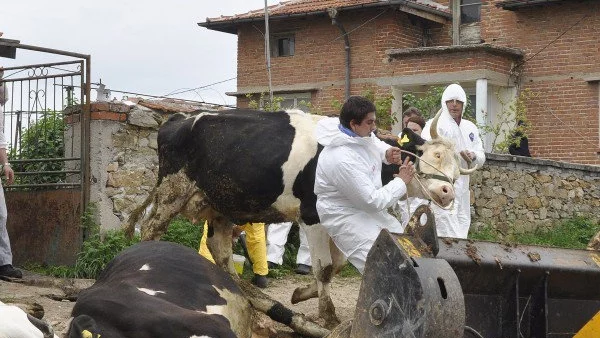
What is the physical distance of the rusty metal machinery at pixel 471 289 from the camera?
16.2ft

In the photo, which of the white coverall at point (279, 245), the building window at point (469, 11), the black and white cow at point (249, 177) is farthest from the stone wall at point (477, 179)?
the building window at point (469, 11)

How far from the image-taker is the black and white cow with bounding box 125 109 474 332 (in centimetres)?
952

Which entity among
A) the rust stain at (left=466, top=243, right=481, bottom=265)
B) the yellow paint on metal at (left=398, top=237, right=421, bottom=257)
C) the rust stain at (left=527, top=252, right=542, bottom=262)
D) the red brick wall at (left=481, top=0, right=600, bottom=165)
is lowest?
the rust stain at (left=527, top=252, right=542, bottom=262)

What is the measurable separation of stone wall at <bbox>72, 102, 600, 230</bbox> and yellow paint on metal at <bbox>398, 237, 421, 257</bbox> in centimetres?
753

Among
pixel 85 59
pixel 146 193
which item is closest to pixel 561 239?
pixel 146 193

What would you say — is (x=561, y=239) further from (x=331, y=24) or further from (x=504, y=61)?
(x=331, y=24)

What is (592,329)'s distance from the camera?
578cm

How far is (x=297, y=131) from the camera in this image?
10203 mm

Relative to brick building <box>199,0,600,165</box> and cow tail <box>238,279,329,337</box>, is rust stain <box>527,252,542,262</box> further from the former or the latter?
brick building <box>199,0,600,165</box>

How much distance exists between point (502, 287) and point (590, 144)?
67.4 ft

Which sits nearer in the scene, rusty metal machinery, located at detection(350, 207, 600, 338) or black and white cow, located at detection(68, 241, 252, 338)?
rusty metal machinery, located at detection(350, 207, 600, 338)

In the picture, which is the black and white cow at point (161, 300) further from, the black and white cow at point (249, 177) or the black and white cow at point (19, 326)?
the black and white cow at point (249, 177)

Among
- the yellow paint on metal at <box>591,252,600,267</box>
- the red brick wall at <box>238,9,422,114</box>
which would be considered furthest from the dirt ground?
the red brick wall at <box>238,9,422,114</box>

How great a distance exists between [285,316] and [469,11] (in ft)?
73.3
